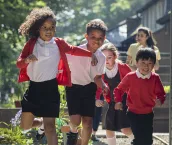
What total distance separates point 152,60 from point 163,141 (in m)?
2.95

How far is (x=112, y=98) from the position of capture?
25.5ft

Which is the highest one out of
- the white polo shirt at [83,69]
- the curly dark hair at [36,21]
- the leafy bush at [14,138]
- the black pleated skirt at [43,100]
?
the curly dark hair at [36,21]

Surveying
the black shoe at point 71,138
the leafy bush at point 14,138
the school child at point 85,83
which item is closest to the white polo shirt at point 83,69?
the school child at point 85,83

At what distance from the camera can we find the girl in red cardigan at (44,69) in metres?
6.16

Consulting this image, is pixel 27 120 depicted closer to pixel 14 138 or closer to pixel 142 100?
Result: pixel 142 100

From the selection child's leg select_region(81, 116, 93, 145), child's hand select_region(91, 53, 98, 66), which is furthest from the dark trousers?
child's hand select_region(91, 53, 98, 66)

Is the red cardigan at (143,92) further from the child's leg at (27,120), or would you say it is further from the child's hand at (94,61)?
the child's leg at (27,120)

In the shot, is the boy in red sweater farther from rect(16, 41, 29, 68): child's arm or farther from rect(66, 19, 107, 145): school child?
rect(16, 41, 29, 68): child's arm

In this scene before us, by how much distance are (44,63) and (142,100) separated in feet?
4.58

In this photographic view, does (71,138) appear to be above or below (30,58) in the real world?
below

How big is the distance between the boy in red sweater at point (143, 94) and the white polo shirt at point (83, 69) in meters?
0.44

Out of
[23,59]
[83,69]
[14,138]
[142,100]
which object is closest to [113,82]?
[142,100]

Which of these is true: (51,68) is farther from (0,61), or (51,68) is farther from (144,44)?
(0,61)

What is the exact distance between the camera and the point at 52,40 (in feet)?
20.7
